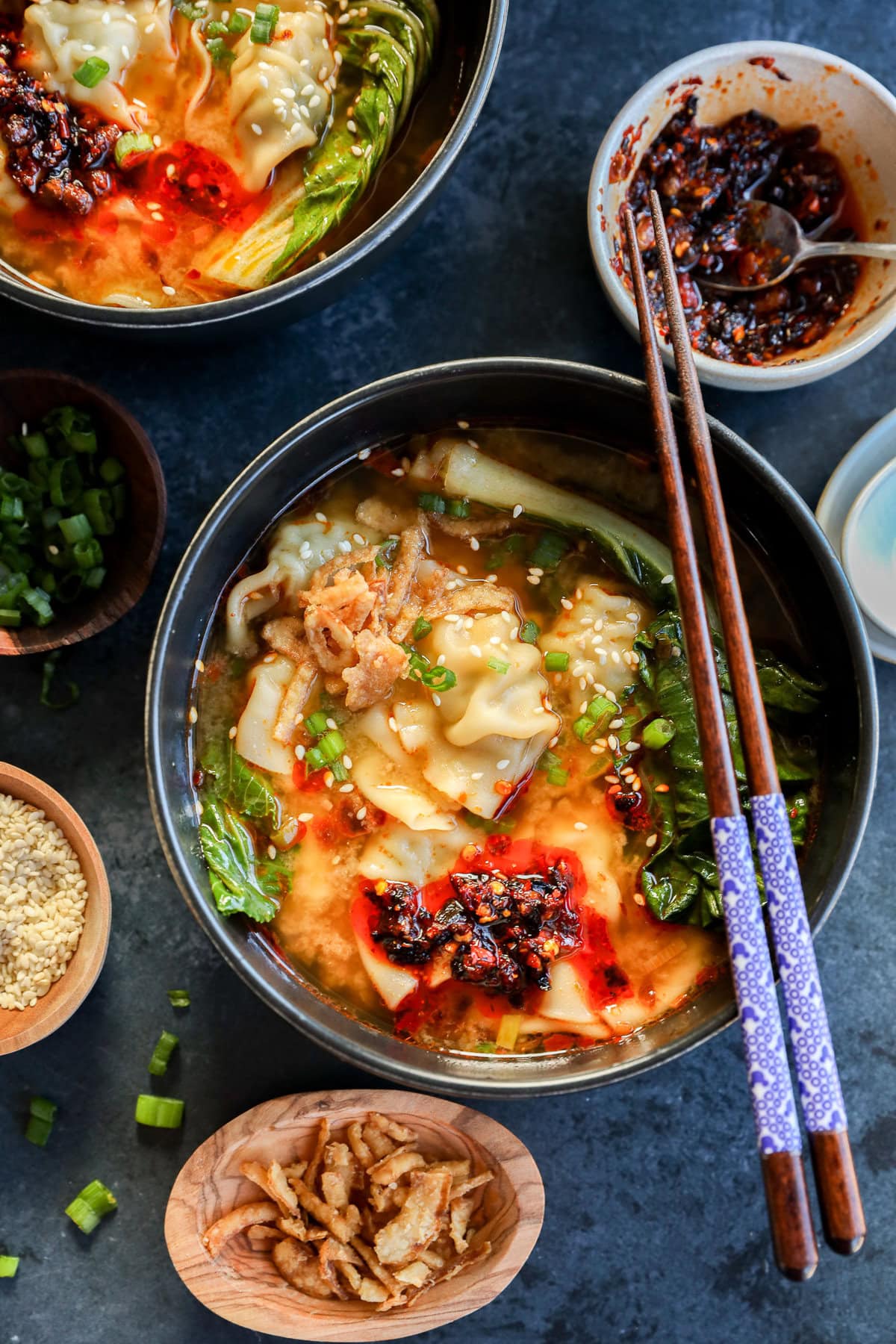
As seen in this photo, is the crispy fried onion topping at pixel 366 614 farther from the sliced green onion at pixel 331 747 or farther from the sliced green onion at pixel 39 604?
the sliced green onion at pixel 39 604

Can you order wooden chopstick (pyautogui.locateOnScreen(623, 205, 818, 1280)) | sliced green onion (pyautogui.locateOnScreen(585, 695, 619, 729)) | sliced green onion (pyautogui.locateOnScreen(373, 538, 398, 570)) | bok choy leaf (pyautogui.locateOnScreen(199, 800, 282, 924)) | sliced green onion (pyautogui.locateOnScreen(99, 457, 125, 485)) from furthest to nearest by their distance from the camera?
sliced green onion (pyautogui.locateOnScreen(99, 457, 125, 485))
sliced green onion (pyautogui.locateOnScreen(373, 538, 398, 570))
sliced green onion (pyautogui.locateOnScreen(585, 695, 619, 729))
bok choy leaf (pyautogui.locateOnScreen(199, 800, 282, 924))
wooden chopstick (pyautogui.locateOnScreen(623, 205, 818, 1280))

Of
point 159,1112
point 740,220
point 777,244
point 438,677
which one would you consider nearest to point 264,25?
point 740,220

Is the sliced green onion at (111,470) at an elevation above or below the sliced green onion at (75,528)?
above

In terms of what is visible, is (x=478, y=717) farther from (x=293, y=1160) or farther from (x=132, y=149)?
(x=132, y=149)

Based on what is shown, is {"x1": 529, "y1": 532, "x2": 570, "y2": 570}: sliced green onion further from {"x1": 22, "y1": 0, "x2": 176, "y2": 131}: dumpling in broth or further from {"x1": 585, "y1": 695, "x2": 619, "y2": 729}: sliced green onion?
{"x1": 22, "y1": 0, "x2": 176, "y2": 131}: dumpling in broth

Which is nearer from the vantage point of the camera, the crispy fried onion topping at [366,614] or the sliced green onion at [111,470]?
the crispy fried onion topping at [366,614]

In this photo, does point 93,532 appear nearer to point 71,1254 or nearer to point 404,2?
point 404,2

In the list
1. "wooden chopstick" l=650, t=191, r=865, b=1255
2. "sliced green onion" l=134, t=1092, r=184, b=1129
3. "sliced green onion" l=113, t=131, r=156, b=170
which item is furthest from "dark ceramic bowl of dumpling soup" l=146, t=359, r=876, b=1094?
"sliced green onion" l=113, t=131, r=156, b=170

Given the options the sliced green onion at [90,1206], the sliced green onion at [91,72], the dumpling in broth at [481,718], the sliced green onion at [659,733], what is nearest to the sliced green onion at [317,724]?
the dumpling in broth at [481,718]
